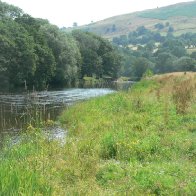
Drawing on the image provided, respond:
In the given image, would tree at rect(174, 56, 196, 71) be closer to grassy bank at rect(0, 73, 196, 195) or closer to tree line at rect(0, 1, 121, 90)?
tree line at rect(0, 1, 121, 90)

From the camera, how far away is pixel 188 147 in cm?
1434

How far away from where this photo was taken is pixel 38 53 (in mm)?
78438

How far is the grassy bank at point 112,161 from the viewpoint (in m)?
9.54

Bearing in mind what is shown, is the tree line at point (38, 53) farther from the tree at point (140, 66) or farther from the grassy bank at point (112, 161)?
the grassy bank at point (112, 161)

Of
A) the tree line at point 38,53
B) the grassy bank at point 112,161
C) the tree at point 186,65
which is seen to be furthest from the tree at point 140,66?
the grassy bank at point 112,161


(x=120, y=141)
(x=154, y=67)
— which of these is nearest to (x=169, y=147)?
(x=120, y=141)

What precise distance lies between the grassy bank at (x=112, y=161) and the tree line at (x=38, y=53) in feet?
161

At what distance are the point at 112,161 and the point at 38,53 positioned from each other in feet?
220

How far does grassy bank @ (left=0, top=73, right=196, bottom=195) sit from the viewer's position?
9.54 meters

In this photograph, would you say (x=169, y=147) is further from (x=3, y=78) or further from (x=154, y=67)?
(x=154, y=67)

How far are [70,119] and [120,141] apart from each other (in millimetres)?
12870

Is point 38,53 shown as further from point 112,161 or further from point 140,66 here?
point 140,66

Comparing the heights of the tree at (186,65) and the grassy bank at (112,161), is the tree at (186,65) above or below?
above

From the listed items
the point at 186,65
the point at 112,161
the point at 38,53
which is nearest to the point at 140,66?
the point at 186,65
